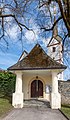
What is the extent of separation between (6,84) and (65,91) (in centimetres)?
813

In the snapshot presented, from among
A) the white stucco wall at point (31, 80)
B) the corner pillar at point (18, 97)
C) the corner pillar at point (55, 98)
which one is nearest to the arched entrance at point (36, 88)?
the white stucco wall at point (31, 80)

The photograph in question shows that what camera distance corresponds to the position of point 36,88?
2403 centimetres

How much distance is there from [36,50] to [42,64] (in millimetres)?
Answer: 3087

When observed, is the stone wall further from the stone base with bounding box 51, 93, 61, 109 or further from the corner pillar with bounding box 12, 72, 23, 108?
the corner pillar with bounding box 12, 72, 23, 108

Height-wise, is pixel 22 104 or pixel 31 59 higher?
pixel 31 59

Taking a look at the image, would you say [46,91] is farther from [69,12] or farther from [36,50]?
[69,12]

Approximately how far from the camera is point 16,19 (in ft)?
46.6

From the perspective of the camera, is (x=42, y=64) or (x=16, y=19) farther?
(x=42, y=64)

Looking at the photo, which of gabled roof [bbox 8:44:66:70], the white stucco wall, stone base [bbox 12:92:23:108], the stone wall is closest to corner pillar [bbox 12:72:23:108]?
stone base [bbox 12:92:23:108]

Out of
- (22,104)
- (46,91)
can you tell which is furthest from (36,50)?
(22,104)

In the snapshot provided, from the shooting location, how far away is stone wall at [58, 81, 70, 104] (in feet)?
78.8

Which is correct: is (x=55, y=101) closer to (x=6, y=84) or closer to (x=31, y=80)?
(x=31, y=80)

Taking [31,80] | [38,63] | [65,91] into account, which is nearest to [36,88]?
[31,80]

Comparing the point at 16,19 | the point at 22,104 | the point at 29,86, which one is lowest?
the point at 22,104
